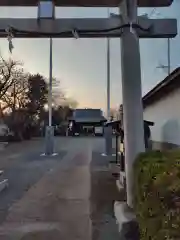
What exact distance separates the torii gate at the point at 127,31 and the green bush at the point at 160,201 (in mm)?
3067

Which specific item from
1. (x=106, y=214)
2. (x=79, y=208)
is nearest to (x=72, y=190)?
(x=79, y=208)

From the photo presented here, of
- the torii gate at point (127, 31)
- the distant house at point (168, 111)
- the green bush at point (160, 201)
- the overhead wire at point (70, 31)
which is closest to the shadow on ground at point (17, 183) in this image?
the torii gate at point (127, 31)

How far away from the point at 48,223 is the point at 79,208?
4.69 feet

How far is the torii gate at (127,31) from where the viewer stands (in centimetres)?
714

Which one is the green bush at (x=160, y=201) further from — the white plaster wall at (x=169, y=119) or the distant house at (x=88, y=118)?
the distant house at (x=88, y=118)

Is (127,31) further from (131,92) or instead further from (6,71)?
(6,71)

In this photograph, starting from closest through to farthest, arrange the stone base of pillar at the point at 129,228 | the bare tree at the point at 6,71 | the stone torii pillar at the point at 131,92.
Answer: the stone base of pillar at the point at 129,228, the stone torii pillar at the point at 131,92, the bare tree at the point at 6,71

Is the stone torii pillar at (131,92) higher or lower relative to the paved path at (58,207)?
higher

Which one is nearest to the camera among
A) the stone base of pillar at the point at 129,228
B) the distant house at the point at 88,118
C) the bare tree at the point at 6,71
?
the stone base of pillar at the point at 129,228

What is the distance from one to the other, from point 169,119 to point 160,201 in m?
6.70

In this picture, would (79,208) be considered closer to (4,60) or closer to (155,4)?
(155,4)

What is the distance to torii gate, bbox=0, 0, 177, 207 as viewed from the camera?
7.14 meters

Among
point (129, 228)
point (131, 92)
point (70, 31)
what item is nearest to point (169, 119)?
point (131, 92)

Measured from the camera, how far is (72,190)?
10.8 metres
